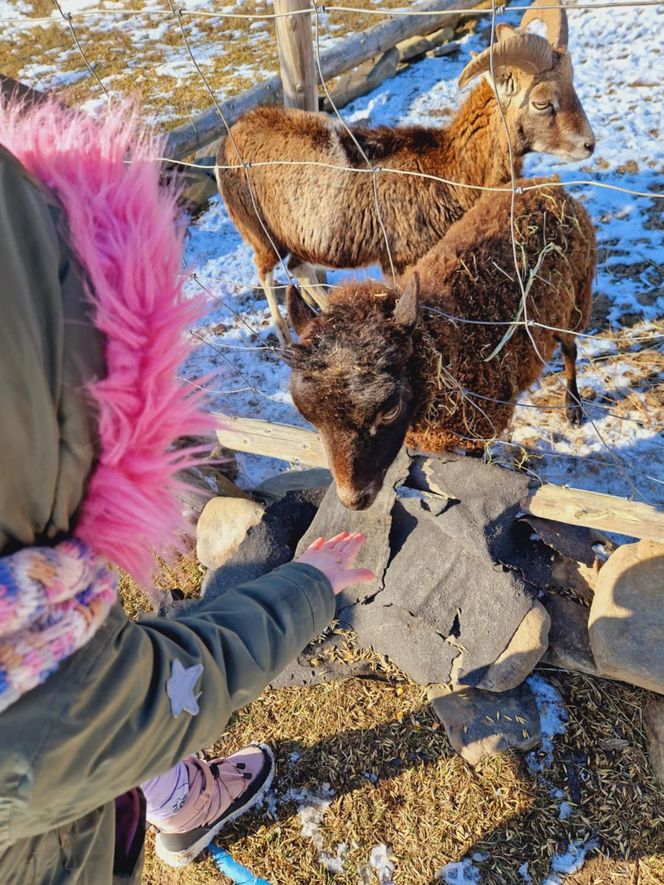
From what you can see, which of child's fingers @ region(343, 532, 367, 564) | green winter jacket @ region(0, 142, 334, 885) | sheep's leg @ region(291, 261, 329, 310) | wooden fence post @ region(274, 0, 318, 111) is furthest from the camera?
sheep's leg @ region(291, 261, 329, 310)

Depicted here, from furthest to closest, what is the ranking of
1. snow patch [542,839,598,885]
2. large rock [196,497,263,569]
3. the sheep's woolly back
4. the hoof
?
the hoof < large rock [196,497,263,569] < snow patch [542,839,598,885] < the sheep's woolly back

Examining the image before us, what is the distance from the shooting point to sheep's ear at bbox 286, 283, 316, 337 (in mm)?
2861

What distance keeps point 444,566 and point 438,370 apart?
1017 millimetres

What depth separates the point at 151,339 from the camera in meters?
1.07

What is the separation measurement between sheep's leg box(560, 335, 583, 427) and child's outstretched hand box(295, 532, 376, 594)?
252 cm

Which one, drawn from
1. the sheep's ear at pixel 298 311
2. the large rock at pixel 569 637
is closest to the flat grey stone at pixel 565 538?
the large rock at pixel 569 637

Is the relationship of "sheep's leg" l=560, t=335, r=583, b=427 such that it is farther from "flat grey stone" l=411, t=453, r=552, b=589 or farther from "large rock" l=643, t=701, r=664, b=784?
"large rock" l=643, t=701, r=664, b=784

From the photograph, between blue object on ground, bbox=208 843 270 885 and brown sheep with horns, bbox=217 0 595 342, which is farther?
brown sheep with horns, bbox=217 0 595 342

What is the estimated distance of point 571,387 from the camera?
14.1 feet

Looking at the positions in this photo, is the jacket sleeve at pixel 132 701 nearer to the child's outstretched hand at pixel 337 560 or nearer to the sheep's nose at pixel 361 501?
the child's outstretched hand at pixel 337 560

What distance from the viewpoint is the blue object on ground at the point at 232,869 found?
101 inches

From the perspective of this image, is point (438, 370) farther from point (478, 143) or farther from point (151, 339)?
point (478, 143)

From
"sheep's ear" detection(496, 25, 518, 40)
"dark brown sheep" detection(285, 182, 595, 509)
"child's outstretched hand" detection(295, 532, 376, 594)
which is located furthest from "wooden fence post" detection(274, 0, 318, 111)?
"child's outstretched hand" detection(295, 532, 376, 594)

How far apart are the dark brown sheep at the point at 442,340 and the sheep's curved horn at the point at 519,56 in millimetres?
1297
